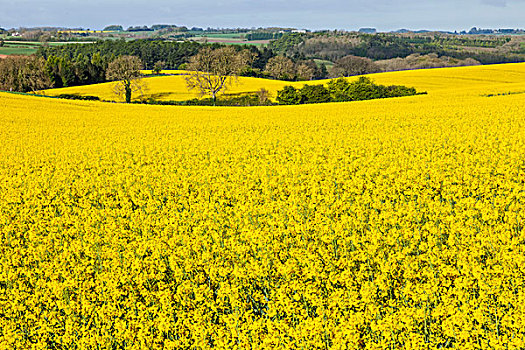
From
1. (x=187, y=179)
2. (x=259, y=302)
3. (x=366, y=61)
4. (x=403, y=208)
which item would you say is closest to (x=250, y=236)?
(x=259, y=302)

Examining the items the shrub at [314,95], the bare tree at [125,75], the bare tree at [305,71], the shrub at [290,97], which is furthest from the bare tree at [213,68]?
the bare tree at [305,71]

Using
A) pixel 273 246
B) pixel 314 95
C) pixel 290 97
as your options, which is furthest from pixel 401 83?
pixel 273 246

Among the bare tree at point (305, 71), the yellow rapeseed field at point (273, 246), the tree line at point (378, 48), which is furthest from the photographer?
the tree line at point (378, 48)

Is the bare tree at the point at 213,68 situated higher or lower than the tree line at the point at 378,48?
lower

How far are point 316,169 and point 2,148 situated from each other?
18255 mm

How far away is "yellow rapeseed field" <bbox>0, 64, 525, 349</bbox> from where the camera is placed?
5.56 meters

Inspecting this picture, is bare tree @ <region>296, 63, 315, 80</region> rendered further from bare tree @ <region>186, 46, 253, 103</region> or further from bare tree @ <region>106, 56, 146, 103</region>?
bare tree @ <region>106, 56, 146, 103</region>

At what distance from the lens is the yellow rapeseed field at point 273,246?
18.2ft

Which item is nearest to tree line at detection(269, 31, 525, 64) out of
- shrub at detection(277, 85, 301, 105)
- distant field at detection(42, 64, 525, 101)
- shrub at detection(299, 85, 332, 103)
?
distant field at detection(42, 64, 525, 101)

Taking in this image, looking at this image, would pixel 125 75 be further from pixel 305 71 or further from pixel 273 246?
pixel 273 246

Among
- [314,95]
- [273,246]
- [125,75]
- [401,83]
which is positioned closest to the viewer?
[273,246]

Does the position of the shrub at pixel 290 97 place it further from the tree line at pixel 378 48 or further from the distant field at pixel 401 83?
the tree line at pixel 378 48

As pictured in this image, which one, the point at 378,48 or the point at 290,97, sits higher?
the point at 378,48

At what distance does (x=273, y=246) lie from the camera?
819 centimetres
